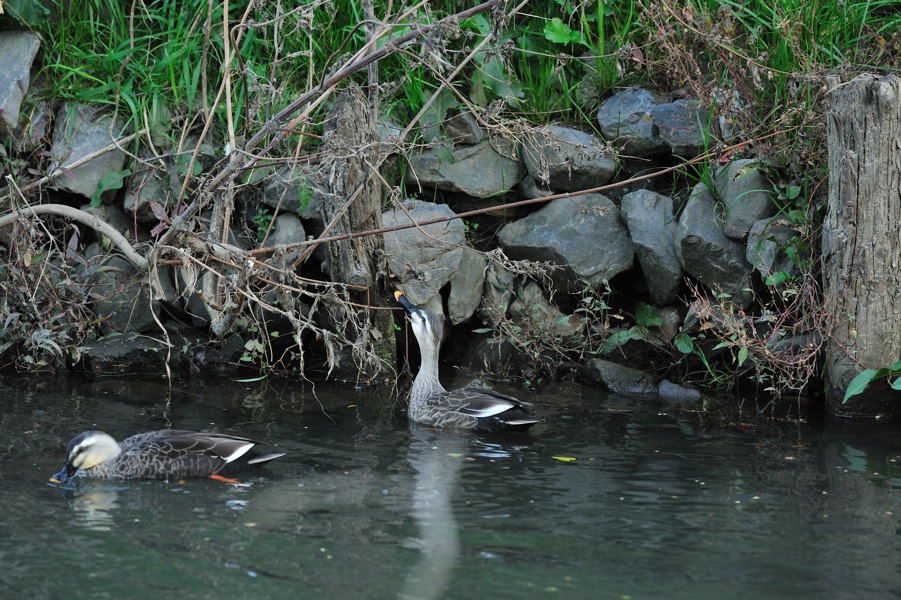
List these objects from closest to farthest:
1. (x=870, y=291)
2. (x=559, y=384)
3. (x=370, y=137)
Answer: (x=870, y=291) → (x=370, y=137) → (x=559, y=384)

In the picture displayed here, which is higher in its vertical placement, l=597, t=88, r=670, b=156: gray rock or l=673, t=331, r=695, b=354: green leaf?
l=597, t=88, r=670, b=156: gray rock

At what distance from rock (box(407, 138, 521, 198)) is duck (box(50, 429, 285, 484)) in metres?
3.91

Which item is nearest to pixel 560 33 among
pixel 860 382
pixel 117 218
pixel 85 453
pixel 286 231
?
pixel 286 231

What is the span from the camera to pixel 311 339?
31.0 ft

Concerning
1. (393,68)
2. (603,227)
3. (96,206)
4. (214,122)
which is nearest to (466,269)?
(603,227)

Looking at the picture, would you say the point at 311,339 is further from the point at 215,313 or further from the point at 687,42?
the point at 687,42

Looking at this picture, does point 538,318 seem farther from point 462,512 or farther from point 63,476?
point 63,476

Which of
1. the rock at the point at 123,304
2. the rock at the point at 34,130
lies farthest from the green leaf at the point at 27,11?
the rock at the point at 123,304

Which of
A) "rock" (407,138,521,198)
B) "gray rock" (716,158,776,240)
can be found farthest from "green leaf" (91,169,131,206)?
"gray rock" (716,158,776,240)

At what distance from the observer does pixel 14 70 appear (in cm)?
959

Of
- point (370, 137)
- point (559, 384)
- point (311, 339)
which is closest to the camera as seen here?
point (370, 137)

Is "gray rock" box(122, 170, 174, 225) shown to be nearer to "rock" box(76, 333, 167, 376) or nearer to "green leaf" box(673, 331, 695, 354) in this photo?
"rock" box(76, 333, 167, 376)

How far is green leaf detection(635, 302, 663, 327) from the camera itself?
891 cm

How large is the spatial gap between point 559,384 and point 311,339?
89.0 inches
